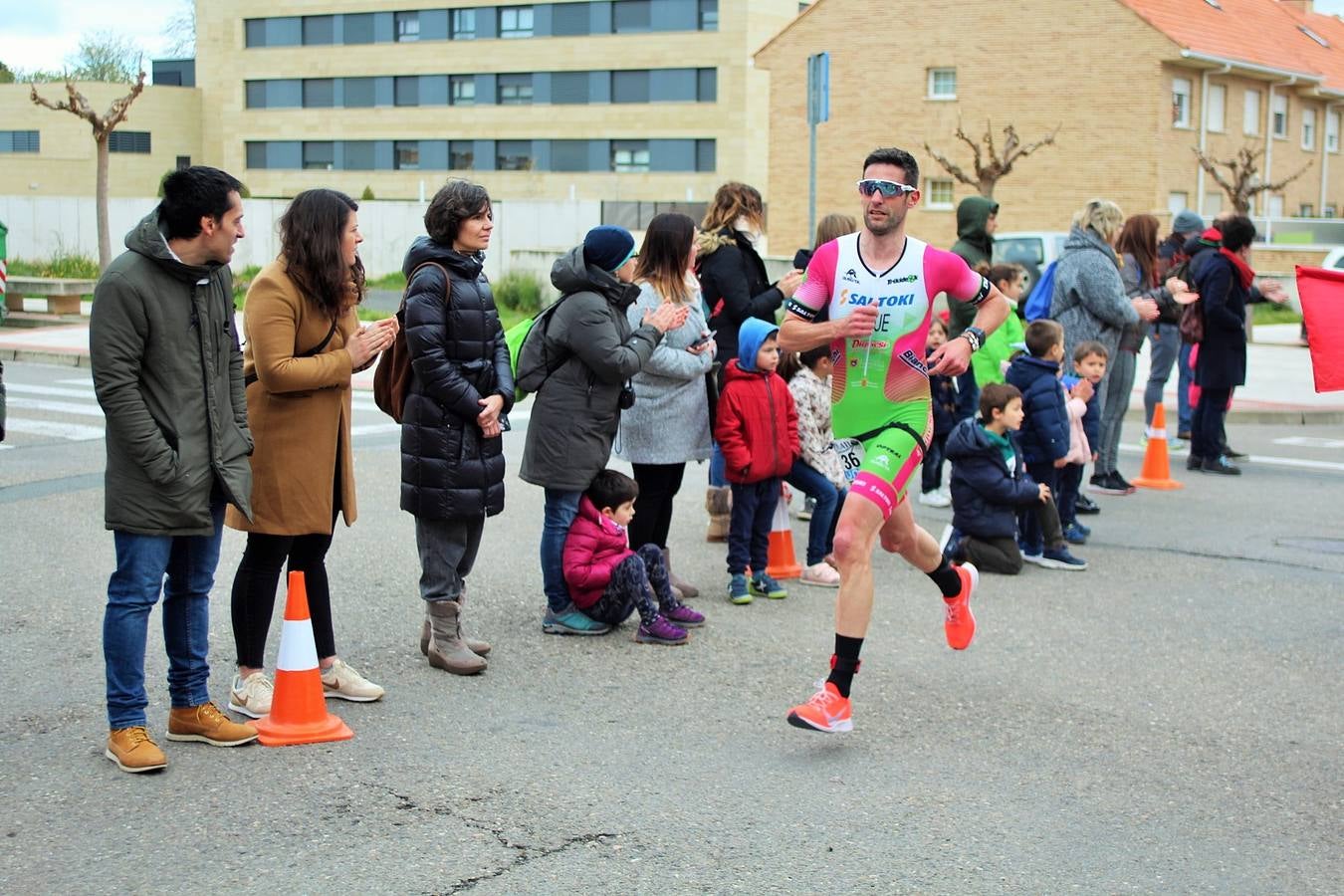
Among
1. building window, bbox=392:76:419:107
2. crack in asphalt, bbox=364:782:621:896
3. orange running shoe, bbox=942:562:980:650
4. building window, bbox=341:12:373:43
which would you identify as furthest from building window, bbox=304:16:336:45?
crack in asphalt, bbox=364:782:621:896

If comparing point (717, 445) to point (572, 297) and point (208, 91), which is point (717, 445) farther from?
point (208, 91)

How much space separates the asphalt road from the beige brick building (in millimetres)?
39003

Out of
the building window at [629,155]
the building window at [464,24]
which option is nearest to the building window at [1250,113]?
the building window at [629,155]

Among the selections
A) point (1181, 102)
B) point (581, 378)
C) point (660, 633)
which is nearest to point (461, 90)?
point (1181, 102)

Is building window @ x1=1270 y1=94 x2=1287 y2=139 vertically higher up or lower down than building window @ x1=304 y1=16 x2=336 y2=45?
lower down

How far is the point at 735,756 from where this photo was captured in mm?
5383

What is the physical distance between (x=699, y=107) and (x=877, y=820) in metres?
64.0

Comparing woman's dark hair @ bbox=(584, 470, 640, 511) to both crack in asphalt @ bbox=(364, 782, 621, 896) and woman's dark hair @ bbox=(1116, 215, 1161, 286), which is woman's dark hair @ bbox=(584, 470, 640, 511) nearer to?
crack in asphalt @ bbox=(364, 782, 621, 896)

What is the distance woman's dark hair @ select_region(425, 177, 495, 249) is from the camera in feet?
20.0

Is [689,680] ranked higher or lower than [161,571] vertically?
lower

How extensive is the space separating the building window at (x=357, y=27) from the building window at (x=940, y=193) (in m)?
36.0

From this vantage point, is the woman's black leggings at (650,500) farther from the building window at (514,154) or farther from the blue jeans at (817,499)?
the building window at (514,154)

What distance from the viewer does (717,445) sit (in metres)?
7.91

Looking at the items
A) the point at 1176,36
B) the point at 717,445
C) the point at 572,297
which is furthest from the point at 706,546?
the point at 1176,36
